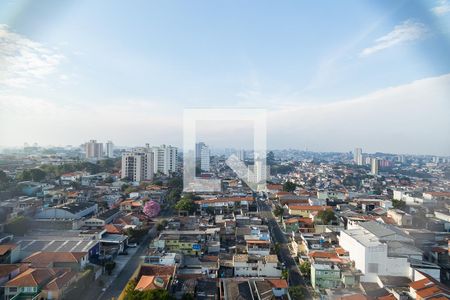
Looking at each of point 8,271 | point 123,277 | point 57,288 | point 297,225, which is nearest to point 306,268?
point 297,225

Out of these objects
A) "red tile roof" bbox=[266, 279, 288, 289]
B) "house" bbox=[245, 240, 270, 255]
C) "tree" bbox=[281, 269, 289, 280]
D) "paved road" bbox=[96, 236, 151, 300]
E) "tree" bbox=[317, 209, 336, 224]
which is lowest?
"paved road" bbox=[96, 236, 151, 300]

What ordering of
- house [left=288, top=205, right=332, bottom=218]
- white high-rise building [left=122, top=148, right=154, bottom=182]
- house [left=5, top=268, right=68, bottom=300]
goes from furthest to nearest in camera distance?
white high-rise building [left=122, top=148, right=154, bottom=182] → house [left=288, top=205, right=332, bottom=218] → house [left=5, top=268, right=68, bottom=300]

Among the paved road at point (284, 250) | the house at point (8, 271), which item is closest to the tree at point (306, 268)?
the paved road at point (284, 250)

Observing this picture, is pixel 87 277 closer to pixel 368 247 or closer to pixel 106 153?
pixel 368 247

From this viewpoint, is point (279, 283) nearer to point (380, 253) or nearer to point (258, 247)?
point (258, 247)

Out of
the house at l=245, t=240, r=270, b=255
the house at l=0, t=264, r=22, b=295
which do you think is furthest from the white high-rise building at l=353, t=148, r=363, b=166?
the house at l=0, t=264, r=22, b=295

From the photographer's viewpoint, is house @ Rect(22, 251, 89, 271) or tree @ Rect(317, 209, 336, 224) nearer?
house @ Rect(22, 251, 89, 271)

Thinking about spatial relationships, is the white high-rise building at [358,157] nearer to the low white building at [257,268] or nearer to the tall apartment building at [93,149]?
the tall apartment building at [93,149]

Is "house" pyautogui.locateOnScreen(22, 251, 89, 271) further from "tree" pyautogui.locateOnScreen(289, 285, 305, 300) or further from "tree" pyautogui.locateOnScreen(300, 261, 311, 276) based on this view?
"tree" pyautogui.locateOnScreen(300, 261, 311, 276)
